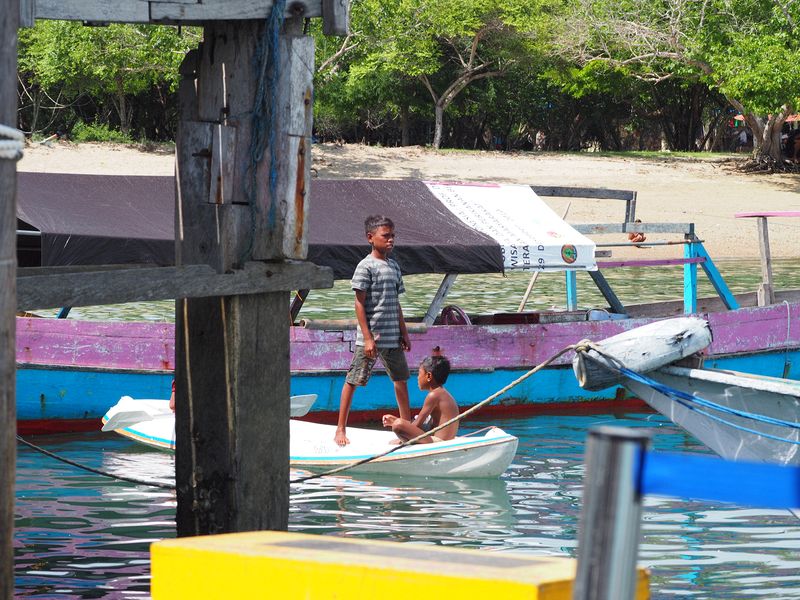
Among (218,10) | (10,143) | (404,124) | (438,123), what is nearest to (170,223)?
(218,10)

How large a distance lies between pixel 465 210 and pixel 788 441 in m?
4.77

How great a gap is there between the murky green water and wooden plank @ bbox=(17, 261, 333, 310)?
11.1 metres

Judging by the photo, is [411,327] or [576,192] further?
[576,192]

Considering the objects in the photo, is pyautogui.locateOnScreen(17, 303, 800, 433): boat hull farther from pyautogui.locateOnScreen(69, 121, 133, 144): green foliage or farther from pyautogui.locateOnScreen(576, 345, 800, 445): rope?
pyautogui.locateOnScreen(69, 121, 133, 144): green foliage

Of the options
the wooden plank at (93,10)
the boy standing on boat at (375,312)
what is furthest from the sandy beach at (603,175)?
the wooden plank at (93,10)

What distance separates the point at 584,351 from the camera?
648cm

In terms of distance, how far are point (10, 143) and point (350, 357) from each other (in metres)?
6.86

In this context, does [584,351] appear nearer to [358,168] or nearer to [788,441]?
[788,441]

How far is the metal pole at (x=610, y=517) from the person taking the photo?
7.00ft

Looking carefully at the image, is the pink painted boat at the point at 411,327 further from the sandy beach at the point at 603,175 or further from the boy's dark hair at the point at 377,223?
the sandy beach at the point at 603,175

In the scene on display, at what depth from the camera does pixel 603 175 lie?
3253cm

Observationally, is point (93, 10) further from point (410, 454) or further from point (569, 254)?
point (569, 254)

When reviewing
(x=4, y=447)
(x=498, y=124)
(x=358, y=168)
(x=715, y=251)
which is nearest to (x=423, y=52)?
(x=358, y=168)

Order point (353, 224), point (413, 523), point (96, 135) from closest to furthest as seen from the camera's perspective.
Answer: point (413, 523) < point (353, 224) < point (96, 135)
